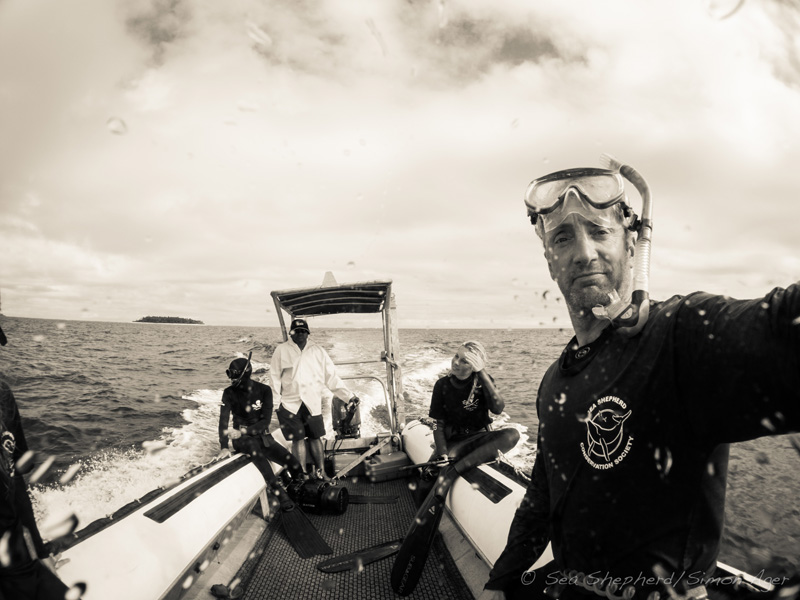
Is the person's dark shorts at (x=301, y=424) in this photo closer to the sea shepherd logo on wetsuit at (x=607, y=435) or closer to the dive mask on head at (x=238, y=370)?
the dive mask on head at (x=238, y=370)

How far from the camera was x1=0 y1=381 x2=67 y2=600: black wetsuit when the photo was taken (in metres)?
1.86

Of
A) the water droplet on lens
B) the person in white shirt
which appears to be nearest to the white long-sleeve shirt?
the person in white shirt

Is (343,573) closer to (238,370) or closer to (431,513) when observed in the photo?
(431,513)

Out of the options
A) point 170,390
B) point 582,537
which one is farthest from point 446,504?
point 170,390

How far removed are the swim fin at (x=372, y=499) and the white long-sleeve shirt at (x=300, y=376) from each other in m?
1.28

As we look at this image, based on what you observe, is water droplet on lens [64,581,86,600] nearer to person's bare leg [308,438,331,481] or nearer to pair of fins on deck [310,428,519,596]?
pair of fins on deck [310,428,519,596]

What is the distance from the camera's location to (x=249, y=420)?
216 inches

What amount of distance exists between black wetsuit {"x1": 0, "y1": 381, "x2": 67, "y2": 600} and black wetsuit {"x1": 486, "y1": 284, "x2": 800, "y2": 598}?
2.37m

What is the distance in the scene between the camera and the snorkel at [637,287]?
1.22 m

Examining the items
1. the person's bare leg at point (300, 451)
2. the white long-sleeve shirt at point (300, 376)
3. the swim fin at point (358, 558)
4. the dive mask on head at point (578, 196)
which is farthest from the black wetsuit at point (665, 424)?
the person's bare leg at point (300, 451)

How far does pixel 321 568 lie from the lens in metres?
3.83

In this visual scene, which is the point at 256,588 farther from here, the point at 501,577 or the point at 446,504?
the point at 501,577

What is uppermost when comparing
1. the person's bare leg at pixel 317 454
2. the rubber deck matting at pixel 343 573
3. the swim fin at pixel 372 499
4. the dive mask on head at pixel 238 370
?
the dive mask on head at pixel 238 370

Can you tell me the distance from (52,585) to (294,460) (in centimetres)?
356
